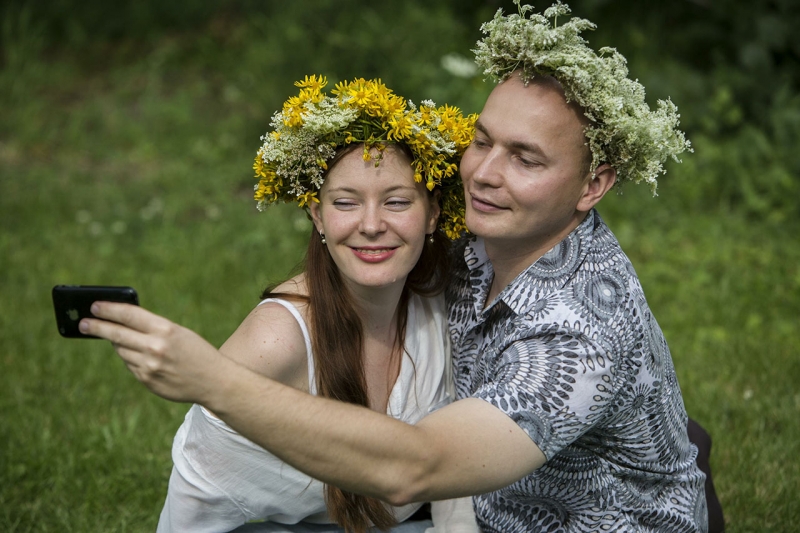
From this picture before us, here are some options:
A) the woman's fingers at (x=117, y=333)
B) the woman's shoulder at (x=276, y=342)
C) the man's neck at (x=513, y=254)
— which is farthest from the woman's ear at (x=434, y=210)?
the woman's fingers at (x=117, y=333)

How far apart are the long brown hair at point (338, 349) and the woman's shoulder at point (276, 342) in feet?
0.17

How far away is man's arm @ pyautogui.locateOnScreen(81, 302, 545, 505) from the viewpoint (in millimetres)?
2141

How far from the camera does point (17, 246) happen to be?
6984mm

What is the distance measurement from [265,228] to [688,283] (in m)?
3.27

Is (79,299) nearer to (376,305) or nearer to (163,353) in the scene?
(163,353)

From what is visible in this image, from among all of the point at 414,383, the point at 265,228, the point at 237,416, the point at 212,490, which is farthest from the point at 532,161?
the point at 265,228

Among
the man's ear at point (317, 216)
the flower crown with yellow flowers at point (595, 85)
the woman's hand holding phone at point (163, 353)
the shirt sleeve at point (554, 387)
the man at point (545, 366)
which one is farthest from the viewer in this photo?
the man's ear at point (317, 216)

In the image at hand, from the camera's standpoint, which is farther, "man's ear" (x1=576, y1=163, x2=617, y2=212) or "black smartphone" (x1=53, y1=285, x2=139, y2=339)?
"man's ear" (x1=576, y1=163, x2=617, y2=212)

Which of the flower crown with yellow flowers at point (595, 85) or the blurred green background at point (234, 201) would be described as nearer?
the flower crown with yellow flowers at point (595, 85)

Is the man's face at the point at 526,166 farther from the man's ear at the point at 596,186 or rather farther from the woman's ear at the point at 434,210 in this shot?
the woman's ear at the point at 434,210

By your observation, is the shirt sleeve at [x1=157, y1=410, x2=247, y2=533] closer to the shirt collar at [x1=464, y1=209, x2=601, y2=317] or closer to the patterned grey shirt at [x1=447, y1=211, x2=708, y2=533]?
the patterned grey shirt at [x1=447, y1=211, x2=708, y2=533]

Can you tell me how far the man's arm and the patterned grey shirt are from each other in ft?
0.58

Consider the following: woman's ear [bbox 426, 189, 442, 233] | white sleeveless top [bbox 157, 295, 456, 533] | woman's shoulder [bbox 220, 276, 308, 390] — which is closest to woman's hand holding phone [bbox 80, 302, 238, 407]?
woman's shoulder [bbox 220, 276, 308, 390]

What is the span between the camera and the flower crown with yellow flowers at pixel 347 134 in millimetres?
3076
